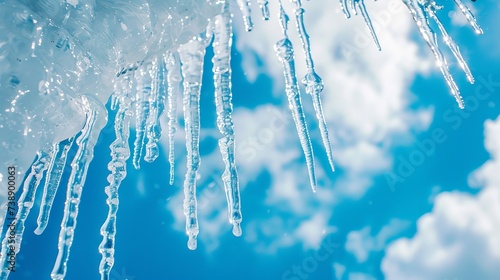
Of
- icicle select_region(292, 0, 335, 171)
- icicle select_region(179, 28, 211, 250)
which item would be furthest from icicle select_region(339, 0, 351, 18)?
icicle select_region(179, 28, 211, 250)

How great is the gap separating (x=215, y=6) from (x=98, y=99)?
789mm

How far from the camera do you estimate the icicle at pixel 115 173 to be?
81.0 inches

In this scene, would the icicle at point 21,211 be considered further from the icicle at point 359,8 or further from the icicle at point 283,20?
the icicle at point 359,8

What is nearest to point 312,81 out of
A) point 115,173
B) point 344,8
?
point 344,8

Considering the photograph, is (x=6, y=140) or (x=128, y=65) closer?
(x=6, y=140)

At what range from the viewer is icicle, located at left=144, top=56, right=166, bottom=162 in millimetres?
2338

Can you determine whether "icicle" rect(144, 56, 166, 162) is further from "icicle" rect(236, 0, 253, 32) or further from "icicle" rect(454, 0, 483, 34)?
"icicle" rect(454, 0, 483, 34)

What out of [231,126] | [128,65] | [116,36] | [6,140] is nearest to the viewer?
[6,140]

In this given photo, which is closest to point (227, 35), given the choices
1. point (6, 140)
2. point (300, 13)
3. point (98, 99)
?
point (300, 13)

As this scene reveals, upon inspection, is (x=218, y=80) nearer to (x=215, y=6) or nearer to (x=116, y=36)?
(x=215, y=6)

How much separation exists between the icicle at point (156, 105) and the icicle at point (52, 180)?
17.2 inches

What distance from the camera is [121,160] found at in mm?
2178

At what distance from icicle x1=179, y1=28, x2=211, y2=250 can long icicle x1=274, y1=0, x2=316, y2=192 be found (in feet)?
1.38

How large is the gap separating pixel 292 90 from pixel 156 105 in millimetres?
841
